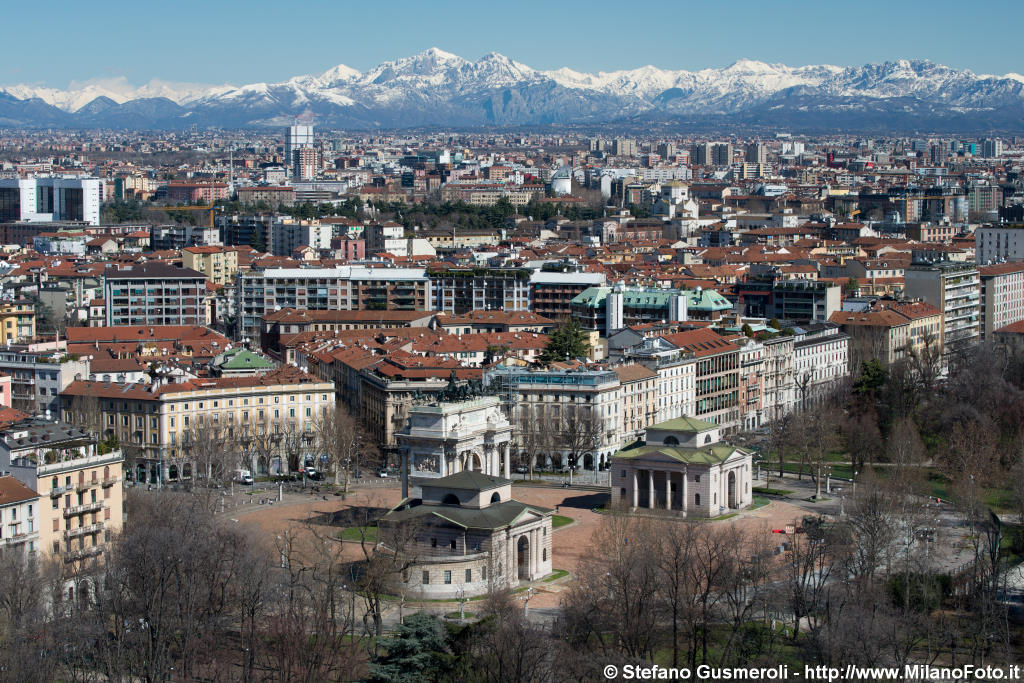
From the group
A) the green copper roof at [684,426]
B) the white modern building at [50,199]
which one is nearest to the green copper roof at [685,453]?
the green copper roof at [684,426]

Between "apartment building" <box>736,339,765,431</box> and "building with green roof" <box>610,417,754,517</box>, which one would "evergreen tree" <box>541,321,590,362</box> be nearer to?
"apartment building" <box>736,339,765,431</box>

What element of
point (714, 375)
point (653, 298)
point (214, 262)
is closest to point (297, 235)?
point (214, 262)

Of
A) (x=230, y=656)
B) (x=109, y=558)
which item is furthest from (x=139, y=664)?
(x=109, y=558)

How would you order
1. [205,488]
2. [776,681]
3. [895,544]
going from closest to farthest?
[776,681], [895,544], [205,488]

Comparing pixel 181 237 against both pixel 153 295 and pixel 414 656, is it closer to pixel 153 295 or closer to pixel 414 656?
pixel 153 295

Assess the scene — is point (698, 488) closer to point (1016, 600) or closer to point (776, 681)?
point (1016, 600)

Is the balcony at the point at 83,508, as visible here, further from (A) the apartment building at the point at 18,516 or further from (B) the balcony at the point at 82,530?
(A) the apartment building at the point at 18,516
